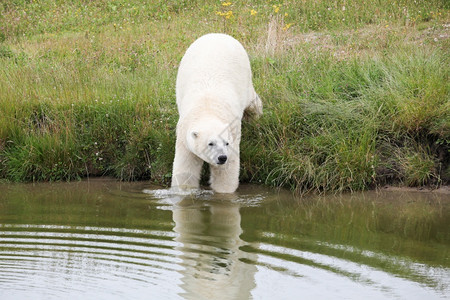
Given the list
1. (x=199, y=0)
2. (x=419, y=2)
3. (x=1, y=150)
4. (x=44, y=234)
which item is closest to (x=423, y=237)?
(x=44, y=234)

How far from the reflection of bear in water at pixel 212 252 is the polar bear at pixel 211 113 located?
0.41 metres

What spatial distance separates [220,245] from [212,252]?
0.71 ft

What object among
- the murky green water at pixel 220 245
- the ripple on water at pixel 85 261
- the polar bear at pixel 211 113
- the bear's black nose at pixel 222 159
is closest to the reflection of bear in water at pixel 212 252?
the murky green water at pixel 220 245

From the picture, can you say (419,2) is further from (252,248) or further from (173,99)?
(252,248)

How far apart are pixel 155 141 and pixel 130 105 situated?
75cm

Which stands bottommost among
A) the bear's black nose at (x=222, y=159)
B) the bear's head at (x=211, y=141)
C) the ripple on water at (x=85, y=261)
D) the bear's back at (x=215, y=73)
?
the ripple on water at (x=85, y=261)

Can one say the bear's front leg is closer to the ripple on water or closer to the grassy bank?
the grassy bank

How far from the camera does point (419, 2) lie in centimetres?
1449

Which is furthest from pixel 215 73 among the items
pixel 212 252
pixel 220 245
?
pixel 212 252

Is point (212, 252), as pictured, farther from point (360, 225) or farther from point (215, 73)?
point (215, 73)

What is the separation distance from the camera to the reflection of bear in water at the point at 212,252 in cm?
474

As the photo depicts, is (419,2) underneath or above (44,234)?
above

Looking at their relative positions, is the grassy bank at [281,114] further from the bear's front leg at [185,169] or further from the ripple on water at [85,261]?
the ripple on water at [85,261]

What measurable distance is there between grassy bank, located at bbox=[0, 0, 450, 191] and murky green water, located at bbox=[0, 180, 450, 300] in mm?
412
